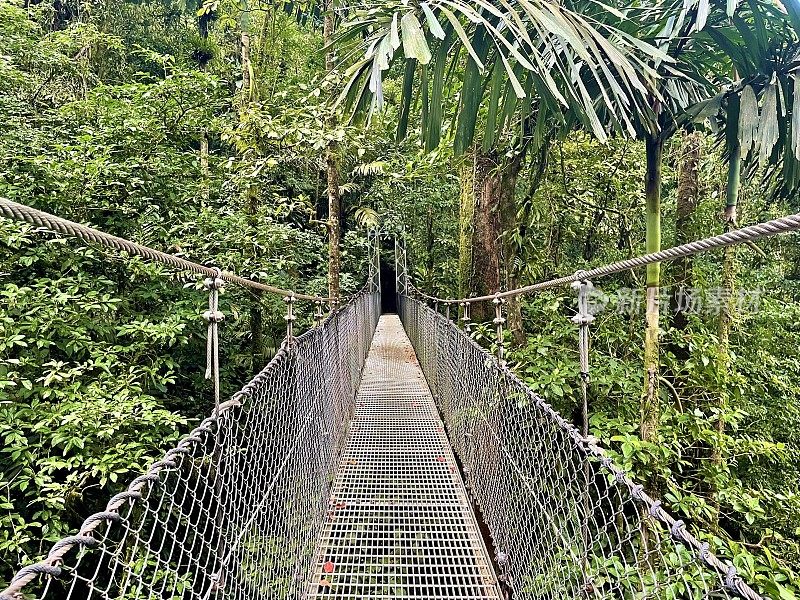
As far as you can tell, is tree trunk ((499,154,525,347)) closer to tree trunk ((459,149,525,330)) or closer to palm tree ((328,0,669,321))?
tree trunk ((459,149,525,330))

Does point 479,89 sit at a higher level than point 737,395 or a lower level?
higher

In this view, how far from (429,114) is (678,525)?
3.54 feet

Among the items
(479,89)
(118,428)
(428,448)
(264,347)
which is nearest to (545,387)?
(428,448)

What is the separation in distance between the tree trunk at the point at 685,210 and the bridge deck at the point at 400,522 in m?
1.56

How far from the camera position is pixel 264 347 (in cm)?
405

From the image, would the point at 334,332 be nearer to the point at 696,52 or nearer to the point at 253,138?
the point at 696,52

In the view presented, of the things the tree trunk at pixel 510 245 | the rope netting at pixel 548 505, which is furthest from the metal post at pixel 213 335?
the tree trunk at pixel 510 245

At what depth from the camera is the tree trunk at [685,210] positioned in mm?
2625

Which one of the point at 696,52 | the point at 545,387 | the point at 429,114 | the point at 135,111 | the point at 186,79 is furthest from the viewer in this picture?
the point at 186,79

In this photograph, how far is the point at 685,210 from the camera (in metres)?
2.77

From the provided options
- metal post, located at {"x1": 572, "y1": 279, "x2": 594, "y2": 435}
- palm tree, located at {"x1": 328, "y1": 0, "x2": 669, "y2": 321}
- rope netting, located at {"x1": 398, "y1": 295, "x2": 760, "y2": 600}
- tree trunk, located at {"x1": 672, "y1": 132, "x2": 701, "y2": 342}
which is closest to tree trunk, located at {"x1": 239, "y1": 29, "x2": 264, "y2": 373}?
rope netting, located at {"x1": 398, "y1": 295, "x2": 760, "y2": 600}

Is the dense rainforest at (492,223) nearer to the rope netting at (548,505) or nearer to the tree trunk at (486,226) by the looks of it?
the tree trunk at (486,226)

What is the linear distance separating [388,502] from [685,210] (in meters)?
2.38

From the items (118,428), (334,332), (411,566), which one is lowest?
(411,566)
